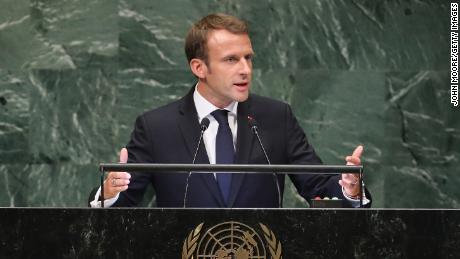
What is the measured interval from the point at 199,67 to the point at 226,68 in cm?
18

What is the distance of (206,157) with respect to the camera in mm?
4430

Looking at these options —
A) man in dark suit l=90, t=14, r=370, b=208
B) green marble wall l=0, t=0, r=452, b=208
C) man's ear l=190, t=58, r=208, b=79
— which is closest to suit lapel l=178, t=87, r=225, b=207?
man in dark suit l=90, t=14, r=370, b=208

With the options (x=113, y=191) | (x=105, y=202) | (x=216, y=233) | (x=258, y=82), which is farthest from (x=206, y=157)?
(x=258, y=82)

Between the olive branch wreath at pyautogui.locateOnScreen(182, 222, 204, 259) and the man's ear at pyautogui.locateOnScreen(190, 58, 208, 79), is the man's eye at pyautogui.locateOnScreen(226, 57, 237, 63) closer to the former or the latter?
the man's ear at pyautogui.locateOnScreen(190, 58, 208, 79)

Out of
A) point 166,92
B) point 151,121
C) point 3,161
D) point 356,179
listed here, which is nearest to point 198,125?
point 151,121

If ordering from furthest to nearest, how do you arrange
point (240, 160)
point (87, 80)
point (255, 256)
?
1. point (87, 80)
2. point (240, 160)
3. point (255, 256)

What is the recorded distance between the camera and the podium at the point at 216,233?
3432 mm

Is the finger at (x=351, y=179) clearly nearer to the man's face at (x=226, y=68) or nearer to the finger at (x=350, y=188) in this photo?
the finger at (x=350, y=188)

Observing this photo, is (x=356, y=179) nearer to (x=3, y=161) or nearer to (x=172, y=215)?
(x=172, y=215)

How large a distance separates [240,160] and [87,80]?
2.18 meters

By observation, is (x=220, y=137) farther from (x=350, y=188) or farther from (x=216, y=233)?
(x=216, y=233)

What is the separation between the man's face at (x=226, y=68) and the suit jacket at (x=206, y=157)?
113mm


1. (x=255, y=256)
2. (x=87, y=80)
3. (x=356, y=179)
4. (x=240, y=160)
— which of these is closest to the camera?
(x=255, y=256)

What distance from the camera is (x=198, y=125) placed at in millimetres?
4617
